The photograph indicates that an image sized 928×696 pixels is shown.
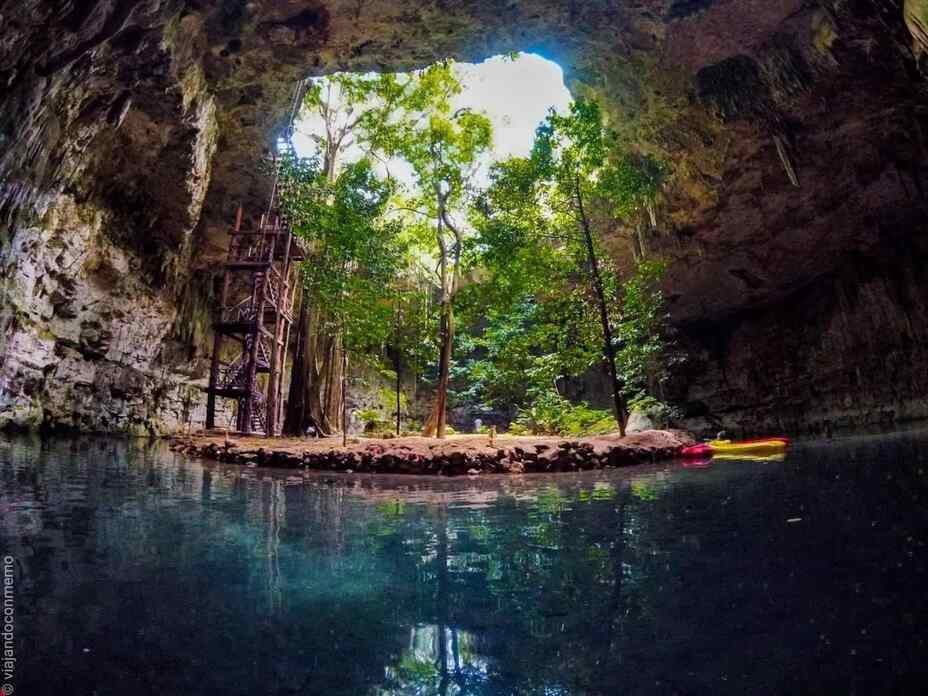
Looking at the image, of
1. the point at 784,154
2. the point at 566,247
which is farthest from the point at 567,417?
the point at 784,154

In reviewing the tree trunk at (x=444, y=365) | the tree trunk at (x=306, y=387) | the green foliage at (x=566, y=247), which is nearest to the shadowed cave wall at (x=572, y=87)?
the green foliage at (x=566, y=247)

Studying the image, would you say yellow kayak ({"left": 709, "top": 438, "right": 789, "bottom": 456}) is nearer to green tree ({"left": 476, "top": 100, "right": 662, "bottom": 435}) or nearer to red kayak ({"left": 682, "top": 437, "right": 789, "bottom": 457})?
red kayak ({"left": 682, "top": 437, "right": 789, "bottom": 457})

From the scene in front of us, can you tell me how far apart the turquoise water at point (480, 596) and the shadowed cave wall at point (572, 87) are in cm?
558

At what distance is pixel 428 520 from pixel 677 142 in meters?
11.3

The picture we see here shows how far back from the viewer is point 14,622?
4.99ft

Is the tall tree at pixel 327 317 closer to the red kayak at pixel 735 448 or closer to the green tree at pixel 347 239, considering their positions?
the green tree at pixel 347 239

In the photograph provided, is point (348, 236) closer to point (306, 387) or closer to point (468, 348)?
point (306, 387)

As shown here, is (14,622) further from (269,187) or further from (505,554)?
(269,187)

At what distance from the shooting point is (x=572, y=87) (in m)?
12.1

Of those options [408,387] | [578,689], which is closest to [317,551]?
[578,689]

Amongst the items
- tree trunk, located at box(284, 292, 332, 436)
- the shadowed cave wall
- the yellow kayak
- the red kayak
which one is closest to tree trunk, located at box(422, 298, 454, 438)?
tree trunk, located at box(284, 292, 332, 436)

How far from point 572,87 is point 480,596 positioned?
12.6 meters

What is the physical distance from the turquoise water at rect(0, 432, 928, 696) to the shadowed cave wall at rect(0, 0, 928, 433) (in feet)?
18.3

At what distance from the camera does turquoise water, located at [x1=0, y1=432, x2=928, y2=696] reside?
48.3 inches
